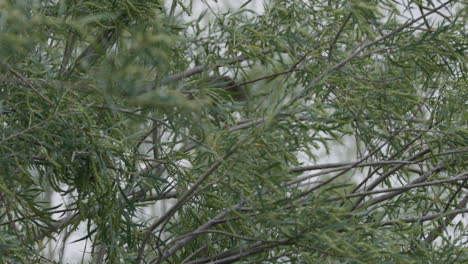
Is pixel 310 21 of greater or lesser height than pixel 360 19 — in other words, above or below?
above

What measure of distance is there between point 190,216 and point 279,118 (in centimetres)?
118

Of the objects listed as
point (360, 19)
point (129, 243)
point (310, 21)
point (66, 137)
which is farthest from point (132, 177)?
point (360, 19)

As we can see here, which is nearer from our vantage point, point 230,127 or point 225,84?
point 225,84

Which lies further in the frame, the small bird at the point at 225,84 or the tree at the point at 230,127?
the small bird at the point at 225,84

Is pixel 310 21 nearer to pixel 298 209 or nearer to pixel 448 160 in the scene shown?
pixel 448 160

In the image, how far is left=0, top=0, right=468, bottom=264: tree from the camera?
1.84m

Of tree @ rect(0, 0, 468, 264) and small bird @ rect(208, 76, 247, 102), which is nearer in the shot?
A: tree @ rect(0, 0, 468, 264)

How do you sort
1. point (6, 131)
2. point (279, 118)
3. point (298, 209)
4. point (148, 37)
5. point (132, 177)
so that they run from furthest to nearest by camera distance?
point (132, 177)
point (6, 131)
point (298, 209)
point (279, 118)
point (148, 37)

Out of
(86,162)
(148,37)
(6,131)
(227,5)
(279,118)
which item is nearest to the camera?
(148,37)

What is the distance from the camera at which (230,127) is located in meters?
2.50

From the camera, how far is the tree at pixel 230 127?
184 centimetres

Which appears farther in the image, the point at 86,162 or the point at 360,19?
the point at 86,162

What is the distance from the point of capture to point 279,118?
5.96 ft

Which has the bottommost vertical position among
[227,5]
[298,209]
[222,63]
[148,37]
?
[298,209]
